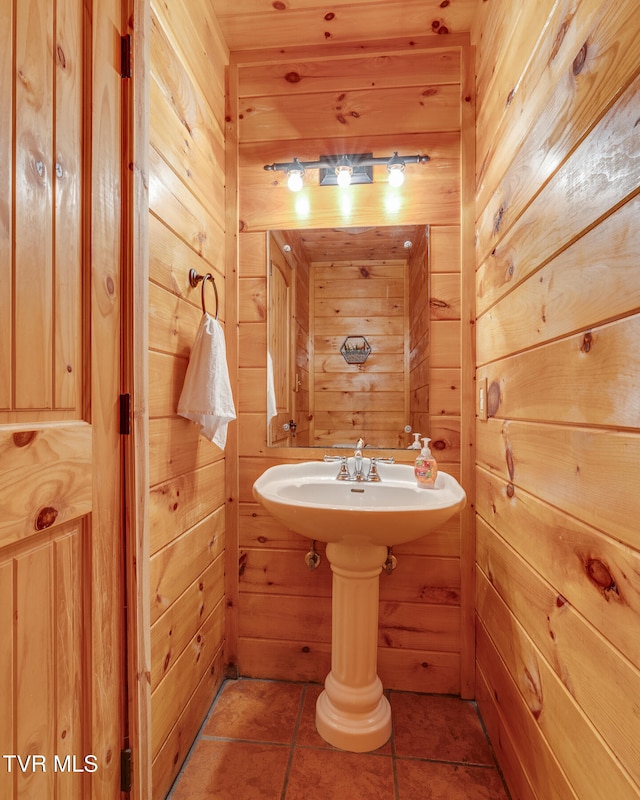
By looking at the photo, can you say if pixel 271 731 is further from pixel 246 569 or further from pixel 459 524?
pixel 459 524

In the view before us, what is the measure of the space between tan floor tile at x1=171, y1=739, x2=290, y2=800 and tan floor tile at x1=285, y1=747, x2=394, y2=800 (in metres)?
0.05

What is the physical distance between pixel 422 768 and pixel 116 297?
1584 millimetres

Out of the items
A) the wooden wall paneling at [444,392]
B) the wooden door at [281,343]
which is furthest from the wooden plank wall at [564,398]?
the wooden door at [281,343]

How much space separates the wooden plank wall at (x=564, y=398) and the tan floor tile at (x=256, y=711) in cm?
68

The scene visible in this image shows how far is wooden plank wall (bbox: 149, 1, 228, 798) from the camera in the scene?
3.49 feet

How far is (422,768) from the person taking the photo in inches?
47.7

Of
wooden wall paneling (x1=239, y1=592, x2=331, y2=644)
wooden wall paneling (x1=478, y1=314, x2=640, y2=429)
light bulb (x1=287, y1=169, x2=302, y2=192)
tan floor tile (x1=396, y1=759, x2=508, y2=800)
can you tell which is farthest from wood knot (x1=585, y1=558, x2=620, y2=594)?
light bulb (x1=287, y1=169, x2=302, y2=192)

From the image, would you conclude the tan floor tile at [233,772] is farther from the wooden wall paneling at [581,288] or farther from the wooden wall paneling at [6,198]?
the wooden wall paneling at [581,288]

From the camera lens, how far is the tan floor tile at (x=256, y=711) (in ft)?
4.33

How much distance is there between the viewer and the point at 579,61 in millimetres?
761

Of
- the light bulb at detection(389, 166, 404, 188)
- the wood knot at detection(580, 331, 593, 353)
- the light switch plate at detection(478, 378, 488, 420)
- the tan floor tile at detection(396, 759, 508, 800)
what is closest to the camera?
the wood knot at detection(580, 331, 593, 353)

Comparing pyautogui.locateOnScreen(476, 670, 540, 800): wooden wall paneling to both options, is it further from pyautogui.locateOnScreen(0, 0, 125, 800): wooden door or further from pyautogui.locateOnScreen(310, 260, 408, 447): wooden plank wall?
pyautogui.locateOnScreen(0, 0, 125, 800): wooden door

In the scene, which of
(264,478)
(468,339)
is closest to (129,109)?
(264,478)

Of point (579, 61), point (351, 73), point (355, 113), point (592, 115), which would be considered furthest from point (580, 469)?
point (351, 73)
